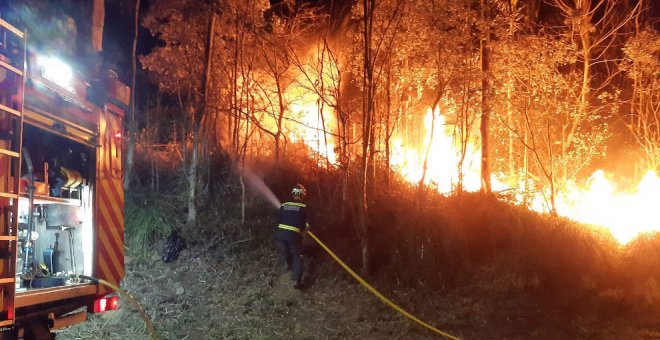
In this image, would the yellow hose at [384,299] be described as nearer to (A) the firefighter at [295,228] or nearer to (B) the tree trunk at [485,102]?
(A) the firefighter at [295,228]

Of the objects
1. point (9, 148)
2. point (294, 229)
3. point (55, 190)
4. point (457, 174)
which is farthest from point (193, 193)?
point (9, 148)

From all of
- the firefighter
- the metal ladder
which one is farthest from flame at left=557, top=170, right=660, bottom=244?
the metal ladder

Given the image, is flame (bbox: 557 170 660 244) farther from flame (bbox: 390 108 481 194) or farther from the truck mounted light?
the truck mounted light

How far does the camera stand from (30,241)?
4.54 meters

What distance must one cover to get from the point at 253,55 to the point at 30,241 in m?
9.74

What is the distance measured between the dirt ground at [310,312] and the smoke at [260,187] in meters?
2.77

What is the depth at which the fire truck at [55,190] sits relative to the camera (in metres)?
3.68

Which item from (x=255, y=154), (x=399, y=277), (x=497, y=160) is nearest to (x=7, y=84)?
(x=399, y=277)

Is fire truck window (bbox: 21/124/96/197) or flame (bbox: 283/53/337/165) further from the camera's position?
flame (bbox: 283/53/337/165)

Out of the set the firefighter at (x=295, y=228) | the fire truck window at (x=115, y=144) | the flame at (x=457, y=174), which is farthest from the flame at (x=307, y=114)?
the fire truck window at (x=115, y=144)

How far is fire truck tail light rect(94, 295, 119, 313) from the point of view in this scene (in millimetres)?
5035

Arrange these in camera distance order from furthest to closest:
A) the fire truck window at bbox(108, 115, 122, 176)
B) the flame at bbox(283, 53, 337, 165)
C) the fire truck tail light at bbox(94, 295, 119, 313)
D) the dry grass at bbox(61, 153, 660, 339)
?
the flame at bbox(283, 53, 337, 165)
the dry grass at bbox(61, 153, 660, 339)
the fire truck window at bbox(108, 115, 122, 176)
the fire truck tail light at bbox(94, 295, 119, 313)

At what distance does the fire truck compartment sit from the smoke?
305 inches

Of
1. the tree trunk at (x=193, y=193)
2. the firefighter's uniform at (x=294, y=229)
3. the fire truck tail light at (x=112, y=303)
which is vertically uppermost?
the tree trunk at (x=193, y=193)
